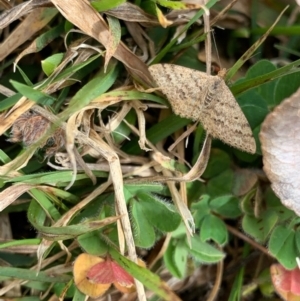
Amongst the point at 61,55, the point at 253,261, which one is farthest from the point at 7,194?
the point at 253,261

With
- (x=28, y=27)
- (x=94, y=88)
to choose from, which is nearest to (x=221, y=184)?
(x=94, y=88)

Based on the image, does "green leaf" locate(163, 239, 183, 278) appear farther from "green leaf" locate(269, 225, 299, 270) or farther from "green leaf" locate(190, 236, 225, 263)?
"green leaf" locate(269, 225, 299, 270)

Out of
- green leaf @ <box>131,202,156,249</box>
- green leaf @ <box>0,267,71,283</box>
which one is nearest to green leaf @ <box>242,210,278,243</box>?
green leaf @ <box>131,202,156,249</box>

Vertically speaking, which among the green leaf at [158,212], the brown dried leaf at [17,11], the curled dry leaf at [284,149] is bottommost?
the green leaf at [158,212]

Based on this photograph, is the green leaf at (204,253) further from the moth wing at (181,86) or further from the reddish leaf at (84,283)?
the moth wing at (181,86)

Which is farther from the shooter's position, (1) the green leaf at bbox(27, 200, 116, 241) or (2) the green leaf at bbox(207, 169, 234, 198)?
(2) the green leaf at bbox(207, 169, 234, 198)

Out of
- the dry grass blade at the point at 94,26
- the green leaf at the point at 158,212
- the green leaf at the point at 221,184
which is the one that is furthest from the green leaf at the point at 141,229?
the dry grass blade at the point at 94,26
